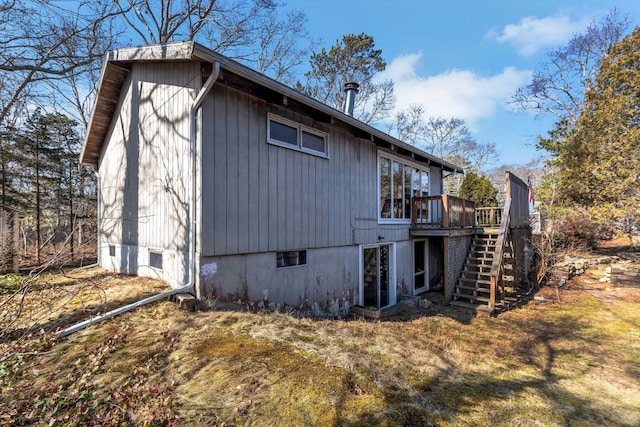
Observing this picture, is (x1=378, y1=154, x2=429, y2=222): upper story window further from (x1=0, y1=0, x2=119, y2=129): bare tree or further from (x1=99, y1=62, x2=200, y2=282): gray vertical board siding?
(x1=0, y1=0, x2=119, y2=129): bare tree

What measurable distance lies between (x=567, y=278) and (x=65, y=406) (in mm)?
14871

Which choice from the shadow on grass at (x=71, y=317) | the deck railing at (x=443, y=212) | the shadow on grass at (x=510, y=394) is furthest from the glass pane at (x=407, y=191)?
the shadow on grass at (x=71, y=317)

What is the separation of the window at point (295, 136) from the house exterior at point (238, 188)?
1.1 inches

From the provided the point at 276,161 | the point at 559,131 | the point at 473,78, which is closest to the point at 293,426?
the point at 276,161

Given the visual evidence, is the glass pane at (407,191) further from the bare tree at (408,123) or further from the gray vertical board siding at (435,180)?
the bare tree at (408,123)

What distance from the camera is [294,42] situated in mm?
18375

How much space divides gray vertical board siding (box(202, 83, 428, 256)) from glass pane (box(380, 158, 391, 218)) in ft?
4.29

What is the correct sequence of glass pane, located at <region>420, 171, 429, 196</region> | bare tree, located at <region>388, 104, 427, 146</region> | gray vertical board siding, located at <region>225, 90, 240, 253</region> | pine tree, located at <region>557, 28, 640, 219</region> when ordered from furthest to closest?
bare tree, located at <region>388, 104, 427, 146</region> → pine tree, located at <region>557, 28, 640, 219</region> → glass pane, located at <region>420, 171, 429, 196</region> → gray vertical board siding, located at <region>225, 90, 240, 253</region>

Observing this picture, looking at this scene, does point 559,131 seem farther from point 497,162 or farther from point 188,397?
point 188,397

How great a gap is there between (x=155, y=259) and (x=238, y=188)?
2.45 metres

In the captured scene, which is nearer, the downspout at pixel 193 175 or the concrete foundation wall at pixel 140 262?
the downspout at pixel 193 175

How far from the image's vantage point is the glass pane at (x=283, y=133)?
604cm

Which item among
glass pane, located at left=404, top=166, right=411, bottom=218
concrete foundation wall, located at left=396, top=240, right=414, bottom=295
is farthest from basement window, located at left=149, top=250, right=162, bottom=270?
glass pane, located at left=404, top=166, right=411, bottom=218

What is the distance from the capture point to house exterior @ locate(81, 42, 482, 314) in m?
5.04
